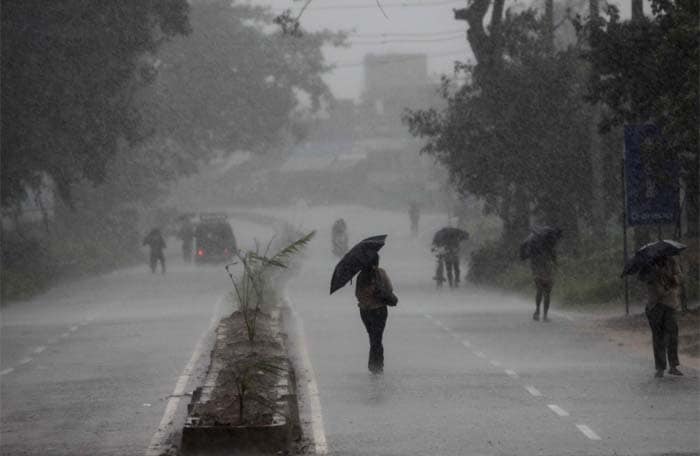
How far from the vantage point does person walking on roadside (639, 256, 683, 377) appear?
18734 mm

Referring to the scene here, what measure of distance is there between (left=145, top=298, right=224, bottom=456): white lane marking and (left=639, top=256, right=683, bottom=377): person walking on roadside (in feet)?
19.1

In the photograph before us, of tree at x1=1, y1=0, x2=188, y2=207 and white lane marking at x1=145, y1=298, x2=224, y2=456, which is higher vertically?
tree at x1=1, y1=0, x2=188, y2=207

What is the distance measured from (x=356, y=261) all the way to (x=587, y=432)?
625 cm

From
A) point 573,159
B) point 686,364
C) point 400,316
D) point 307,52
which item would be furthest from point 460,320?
point 307,52

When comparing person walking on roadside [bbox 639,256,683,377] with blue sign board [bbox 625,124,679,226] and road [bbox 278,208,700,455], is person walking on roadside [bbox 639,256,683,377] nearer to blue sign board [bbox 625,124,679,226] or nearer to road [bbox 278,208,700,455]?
road [bbox 278,208,700,455]

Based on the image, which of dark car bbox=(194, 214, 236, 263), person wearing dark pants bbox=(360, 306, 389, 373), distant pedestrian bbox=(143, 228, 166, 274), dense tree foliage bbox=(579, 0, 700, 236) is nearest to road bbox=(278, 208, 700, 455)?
person wearing dark pants bbox=(360, 306, 389, 373)

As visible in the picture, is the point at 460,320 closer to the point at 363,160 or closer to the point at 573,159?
the point at 573,159

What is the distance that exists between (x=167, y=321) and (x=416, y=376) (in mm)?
12854

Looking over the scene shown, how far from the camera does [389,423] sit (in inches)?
603

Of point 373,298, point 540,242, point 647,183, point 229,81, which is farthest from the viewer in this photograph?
point 229,81

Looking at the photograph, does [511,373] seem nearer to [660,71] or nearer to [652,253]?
[652,253]

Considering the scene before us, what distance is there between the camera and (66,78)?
4022 centimetres

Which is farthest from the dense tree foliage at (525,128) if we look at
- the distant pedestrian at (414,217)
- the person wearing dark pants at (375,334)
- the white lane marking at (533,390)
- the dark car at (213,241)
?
the distant pedestrian at (414,217)

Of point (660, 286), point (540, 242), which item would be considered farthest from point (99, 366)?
point (540, 242)
